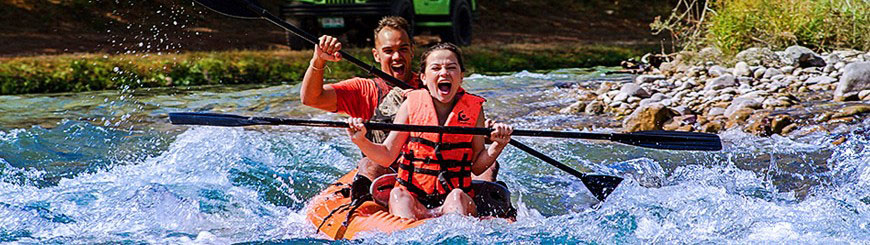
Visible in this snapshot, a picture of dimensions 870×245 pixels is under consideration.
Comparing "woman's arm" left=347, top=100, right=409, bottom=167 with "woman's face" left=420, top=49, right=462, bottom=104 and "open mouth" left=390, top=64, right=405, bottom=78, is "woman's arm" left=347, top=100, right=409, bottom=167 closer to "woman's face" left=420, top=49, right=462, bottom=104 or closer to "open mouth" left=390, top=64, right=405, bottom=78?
"woman's face" left=420, top=49, right=462, bottom=104

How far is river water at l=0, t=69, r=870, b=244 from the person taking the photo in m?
4.41

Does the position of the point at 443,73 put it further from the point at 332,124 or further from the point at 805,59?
the point at 805,59

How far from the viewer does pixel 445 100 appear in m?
4.35

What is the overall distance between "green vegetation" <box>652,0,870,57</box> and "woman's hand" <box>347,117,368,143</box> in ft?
21.3

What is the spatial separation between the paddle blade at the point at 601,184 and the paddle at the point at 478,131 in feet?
1.19

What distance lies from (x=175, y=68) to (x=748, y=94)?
5.84 metres

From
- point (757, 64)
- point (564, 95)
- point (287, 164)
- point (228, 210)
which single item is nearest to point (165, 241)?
point (228, 210)

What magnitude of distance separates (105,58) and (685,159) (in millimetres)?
6923

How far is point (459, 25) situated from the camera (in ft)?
48.4

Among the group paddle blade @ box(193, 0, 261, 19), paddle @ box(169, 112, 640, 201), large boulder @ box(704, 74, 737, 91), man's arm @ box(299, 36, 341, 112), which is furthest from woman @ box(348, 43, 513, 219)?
large boulder @ box(704, 74, 737, 91)

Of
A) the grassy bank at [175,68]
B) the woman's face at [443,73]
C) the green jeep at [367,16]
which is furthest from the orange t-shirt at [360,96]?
the green jeep at [367,16]

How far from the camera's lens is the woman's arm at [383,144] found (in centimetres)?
412

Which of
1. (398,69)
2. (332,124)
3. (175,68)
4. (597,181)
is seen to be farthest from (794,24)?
(332,124)

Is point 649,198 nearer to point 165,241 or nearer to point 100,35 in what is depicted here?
point 165,241
